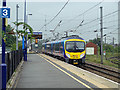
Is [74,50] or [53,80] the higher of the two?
[74,50]

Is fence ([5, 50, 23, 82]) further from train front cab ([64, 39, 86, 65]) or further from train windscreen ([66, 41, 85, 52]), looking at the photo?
train windscreen ([66, 41, 85, 52])

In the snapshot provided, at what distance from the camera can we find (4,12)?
816 cm

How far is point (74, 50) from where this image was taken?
83.6 feet

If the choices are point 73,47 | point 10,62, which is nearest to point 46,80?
point 10,62

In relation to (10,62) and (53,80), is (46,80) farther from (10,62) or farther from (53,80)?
(10,62)

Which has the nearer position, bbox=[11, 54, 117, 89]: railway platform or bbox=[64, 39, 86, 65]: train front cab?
bbox=[11, 54, 117, 89]: railway platform

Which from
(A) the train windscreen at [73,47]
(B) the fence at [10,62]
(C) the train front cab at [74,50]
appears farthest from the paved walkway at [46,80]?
(A) the train windscreen at [73,47]

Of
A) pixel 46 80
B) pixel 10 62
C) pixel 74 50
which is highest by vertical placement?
pixel 74 50

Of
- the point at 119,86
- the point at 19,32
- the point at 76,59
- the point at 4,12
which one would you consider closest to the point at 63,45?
the point at 76,59

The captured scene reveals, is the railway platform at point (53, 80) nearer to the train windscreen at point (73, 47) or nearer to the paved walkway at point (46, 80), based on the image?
the paved walkway at point (46, 80)

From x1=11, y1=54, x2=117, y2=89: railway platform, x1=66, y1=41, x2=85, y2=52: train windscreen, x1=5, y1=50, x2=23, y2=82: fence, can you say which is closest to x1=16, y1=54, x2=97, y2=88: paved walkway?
x1=11, y1=54, x2=117, y2=89: railway platform

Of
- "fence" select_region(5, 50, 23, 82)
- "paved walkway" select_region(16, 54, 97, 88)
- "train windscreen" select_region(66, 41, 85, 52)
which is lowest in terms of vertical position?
"paved walkway" select_region(16, 54, 97, 88)

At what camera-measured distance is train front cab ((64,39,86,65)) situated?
83.3 ft

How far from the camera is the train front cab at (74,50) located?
2539 cm
